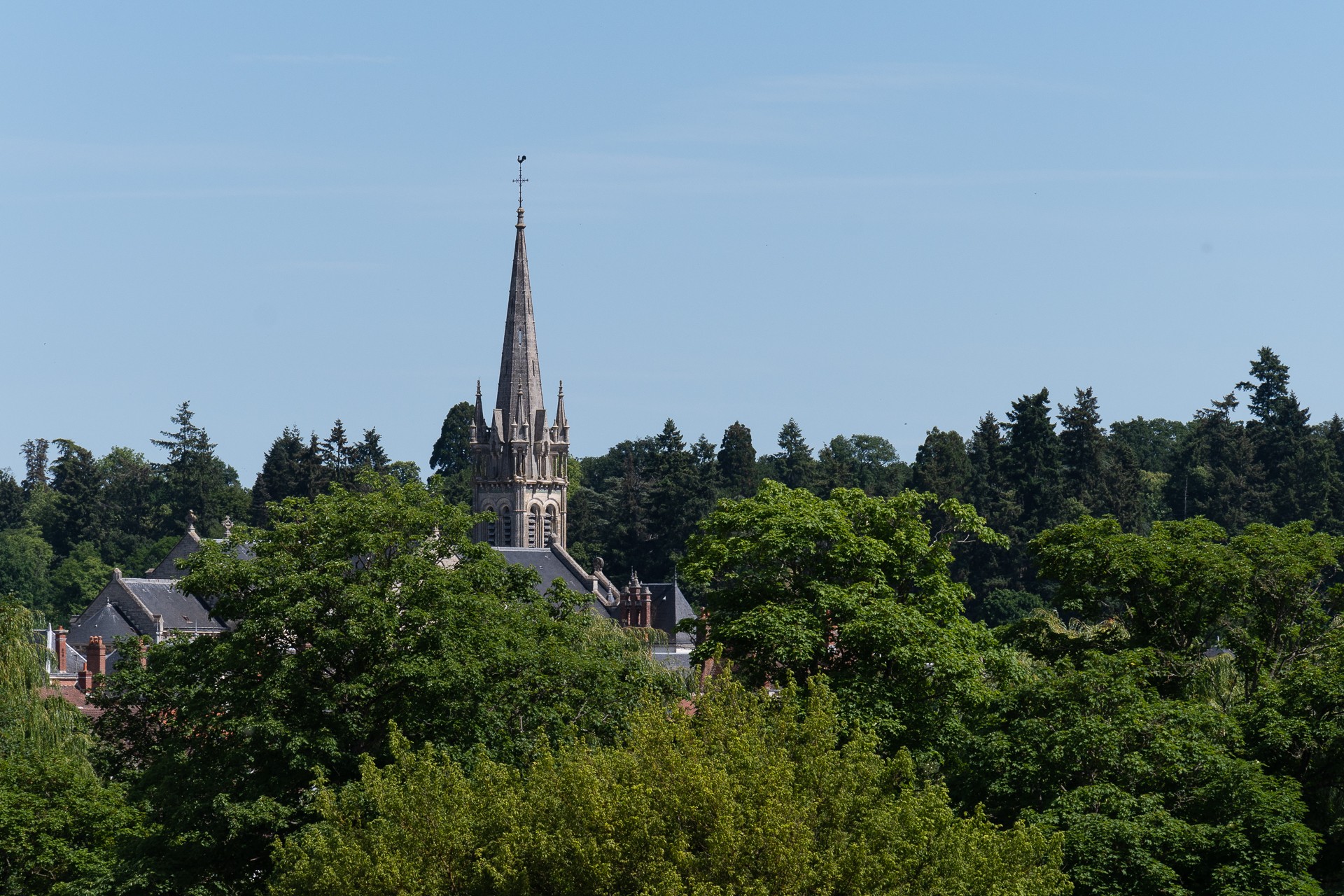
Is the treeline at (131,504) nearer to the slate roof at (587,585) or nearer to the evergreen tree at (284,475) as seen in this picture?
the evergreen tree at (284,475)

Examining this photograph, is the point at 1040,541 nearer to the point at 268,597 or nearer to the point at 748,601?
the point at 748,601

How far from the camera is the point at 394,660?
37594 mm

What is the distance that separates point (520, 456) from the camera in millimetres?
125812

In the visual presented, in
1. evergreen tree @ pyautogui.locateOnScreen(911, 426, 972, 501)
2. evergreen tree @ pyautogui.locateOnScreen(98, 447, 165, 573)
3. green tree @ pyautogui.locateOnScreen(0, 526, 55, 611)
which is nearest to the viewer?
evergreen tree @ pyautogui.locateOnScreen(911, 426, 972, 501)

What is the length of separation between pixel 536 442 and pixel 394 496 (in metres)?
86.7

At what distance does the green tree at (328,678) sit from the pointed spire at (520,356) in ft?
286

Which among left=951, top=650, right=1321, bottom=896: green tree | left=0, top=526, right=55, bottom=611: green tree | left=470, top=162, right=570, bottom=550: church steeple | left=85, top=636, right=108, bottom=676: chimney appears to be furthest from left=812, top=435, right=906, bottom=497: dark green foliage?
left=951, top=650, right=1321, bottom=896: green tree

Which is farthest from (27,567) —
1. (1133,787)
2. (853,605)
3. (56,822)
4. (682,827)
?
(682,827)

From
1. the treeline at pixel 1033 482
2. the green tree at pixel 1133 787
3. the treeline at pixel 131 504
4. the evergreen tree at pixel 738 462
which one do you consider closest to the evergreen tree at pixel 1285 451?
the treeline at pixel 1033 482

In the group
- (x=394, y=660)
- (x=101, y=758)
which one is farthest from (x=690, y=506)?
(x=394, y=660)

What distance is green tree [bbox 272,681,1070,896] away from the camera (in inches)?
1053

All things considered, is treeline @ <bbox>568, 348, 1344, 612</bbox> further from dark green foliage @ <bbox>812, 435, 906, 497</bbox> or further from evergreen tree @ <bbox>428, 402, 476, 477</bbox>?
evergreen tree @ <bbox>428, 402, 476, 477</bbox>

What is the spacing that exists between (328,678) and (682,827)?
1294cm

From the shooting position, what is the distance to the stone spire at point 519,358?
12738cm
